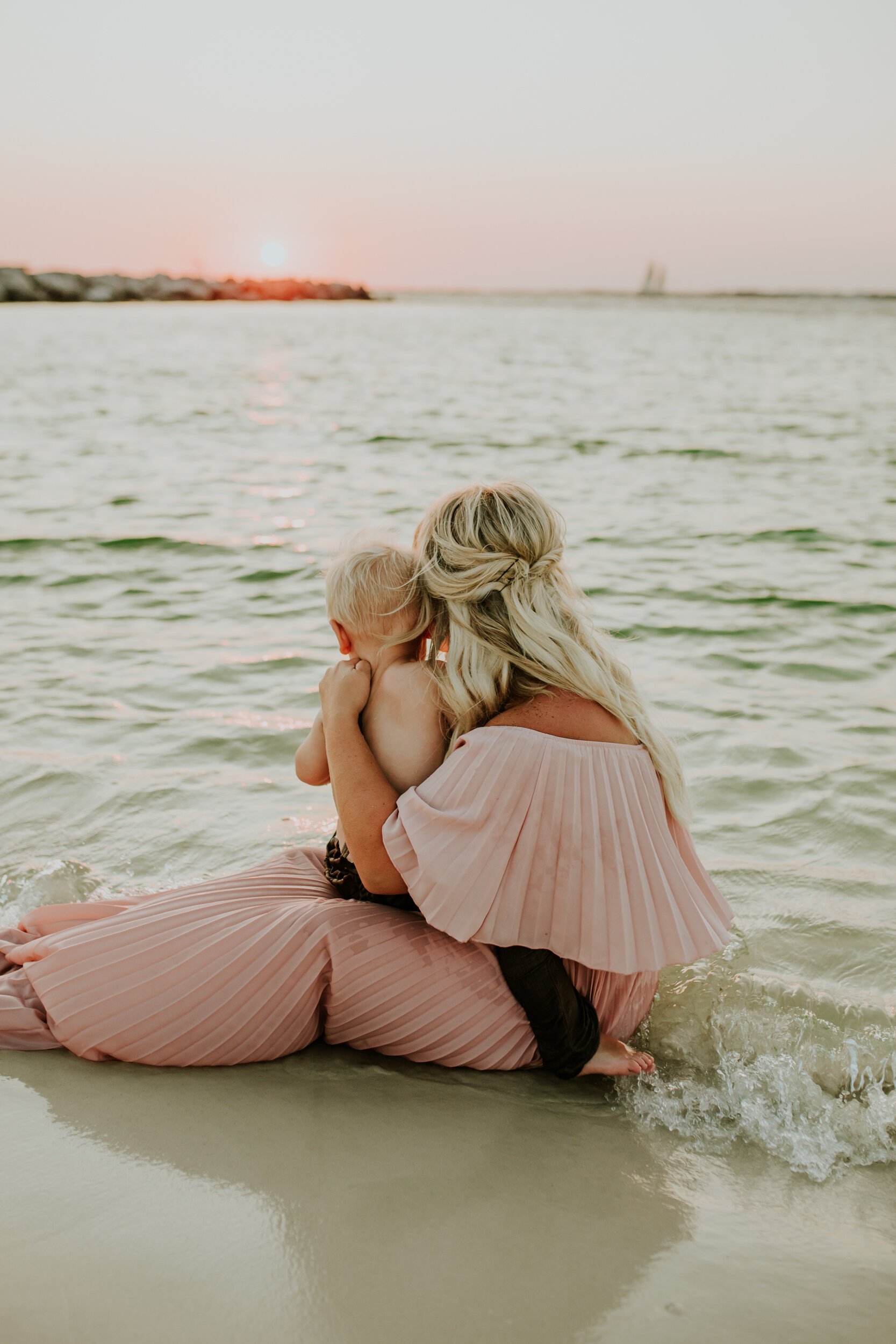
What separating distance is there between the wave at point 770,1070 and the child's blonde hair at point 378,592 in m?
1.27

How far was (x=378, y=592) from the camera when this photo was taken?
270 centimetres

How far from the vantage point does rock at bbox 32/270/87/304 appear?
6328cm

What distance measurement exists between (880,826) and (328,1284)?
301 centimetres

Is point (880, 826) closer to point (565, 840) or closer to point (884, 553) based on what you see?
point (565, 840)

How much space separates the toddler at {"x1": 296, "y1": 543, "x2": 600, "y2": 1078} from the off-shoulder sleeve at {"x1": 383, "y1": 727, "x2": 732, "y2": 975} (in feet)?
0.35

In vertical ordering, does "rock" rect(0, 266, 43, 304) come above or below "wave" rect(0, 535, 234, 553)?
above

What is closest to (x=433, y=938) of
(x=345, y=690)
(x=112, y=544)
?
(x=345, y=690)

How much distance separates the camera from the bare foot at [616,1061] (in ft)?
8.75

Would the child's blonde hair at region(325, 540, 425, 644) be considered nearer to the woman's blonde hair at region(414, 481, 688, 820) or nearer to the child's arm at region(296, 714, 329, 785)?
the woman's blonde hair at region(414, 481, 688, 820)

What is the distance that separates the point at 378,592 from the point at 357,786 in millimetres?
474

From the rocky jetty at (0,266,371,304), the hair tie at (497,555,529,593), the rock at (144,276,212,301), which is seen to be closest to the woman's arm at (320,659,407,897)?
the hair tie at (497,555,529,593)

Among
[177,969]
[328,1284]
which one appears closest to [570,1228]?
[328,1284]

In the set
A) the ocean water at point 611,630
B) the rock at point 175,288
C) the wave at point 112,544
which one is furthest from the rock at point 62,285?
the wave at point 112,544

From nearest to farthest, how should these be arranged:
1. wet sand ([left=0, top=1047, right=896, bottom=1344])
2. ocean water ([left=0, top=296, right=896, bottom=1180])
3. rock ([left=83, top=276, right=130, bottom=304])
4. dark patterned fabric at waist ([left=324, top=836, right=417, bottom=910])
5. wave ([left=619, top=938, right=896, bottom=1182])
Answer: wet sand ([left=0, top=1047, right=896, bottom=1344]) → wave ([left=619, top=938, right=896, bottom=1182]) → dark patterned fabric at waist ([left=324, top=836, right=417, bottom=910]) → ocean water ([left=0, top=296, right=896, bottom=1180]) → rock ([left=83, top=276, right=130, bottom=304])
